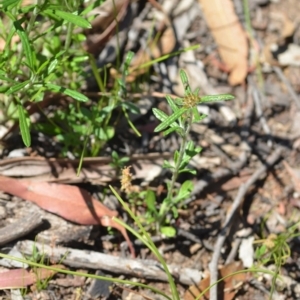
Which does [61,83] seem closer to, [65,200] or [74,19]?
[65,200]

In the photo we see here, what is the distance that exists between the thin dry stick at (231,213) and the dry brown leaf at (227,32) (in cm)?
86

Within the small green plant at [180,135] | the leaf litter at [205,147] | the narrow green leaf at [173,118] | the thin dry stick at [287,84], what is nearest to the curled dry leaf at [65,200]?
the leaf litter at [205,147]

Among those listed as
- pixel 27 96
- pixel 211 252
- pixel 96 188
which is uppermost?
pixel 27 96

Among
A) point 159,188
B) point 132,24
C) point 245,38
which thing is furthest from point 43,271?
point 245,38

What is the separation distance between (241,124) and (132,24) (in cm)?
116

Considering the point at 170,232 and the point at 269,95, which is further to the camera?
the point at 269,95

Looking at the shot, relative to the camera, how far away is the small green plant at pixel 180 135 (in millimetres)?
2859

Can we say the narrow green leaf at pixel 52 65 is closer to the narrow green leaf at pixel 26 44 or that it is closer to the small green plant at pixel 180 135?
the narrow green leaf at pixel 26 44

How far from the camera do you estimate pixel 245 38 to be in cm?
484

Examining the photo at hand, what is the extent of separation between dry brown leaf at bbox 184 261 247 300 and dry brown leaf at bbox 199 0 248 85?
175cm

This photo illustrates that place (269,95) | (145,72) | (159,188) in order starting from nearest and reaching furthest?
(159,188) < (145,72) < (269,95)

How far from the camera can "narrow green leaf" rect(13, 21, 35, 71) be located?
2.91 meters

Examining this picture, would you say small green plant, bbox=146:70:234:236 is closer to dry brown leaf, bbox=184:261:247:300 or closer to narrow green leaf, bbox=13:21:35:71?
dry brown leaf, bbox=184:261:247:300

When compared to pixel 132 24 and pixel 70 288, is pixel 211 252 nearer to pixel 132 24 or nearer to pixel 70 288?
pixel 70 288
